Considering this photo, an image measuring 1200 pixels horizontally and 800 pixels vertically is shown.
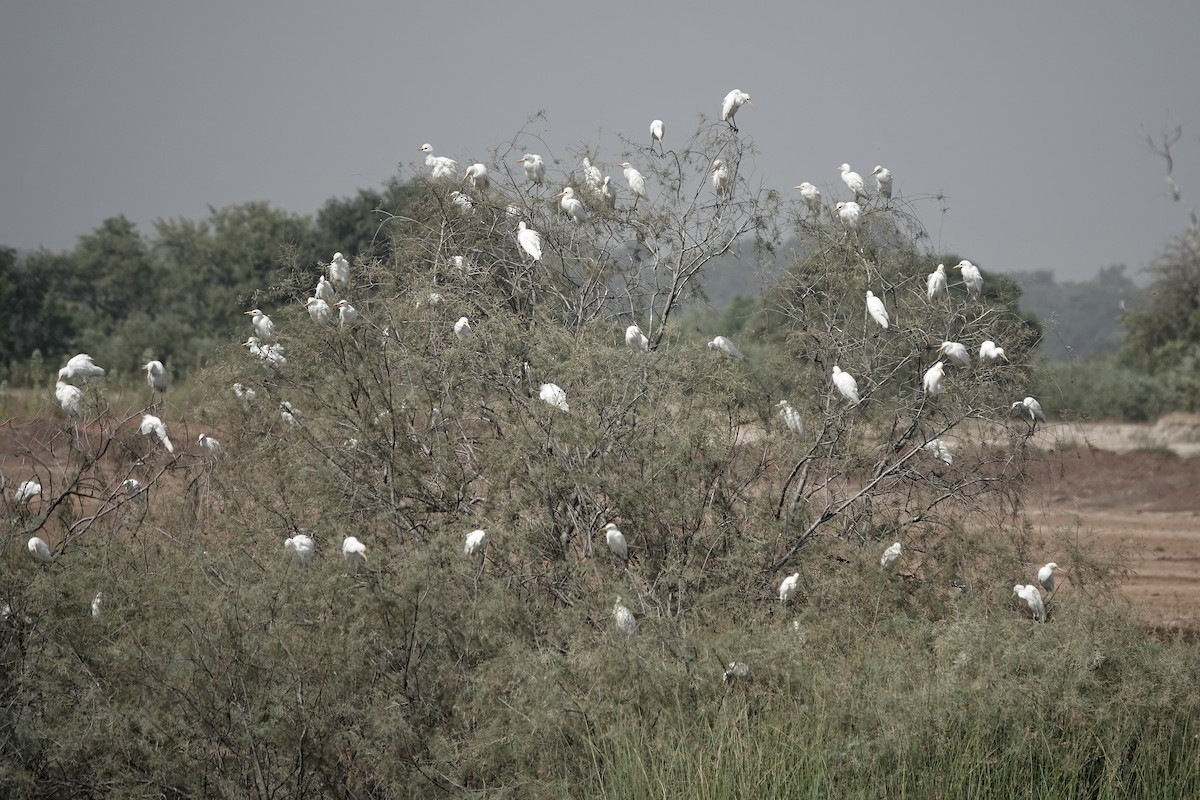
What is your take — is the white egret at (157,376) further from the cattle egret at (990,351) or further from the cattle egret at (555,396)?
the cattle egret at (990,351)

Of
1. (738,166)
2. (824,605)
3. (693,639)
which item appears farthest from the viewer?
(738,166)

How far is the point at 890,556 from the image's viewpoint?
628 centimetres

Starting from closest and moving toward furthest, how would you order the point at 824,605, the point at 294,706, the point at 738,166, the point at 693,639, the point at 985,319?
the point at 294,706 < the point at 693,639 < the point at 824,605 < the point at 985,319 < the point at 738,166

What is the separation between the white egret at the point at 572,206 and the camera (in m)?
7.12

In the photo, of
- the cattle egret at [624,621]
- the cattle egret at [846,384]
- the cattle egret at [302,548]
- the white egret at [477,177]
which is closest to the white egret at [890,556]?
the cattle egret at [846,384]

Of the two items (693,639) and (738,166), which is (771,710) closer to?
(693,639)

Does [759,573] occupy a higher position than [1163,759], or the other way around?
[759,573]

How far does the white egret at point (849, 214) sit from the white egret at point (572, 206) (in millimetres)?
1455

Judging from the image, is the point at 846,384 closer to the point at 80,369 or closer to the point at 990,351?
the point at 990,351

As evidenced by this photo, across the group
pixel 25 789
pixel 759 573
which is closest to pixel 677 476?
pixel 759 573

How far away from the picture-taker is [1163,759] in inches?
205

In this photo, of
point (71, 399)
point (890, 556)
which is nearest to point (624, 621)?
point (890, 556)

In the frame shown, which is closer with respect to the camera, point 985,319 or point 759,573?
point 759,573

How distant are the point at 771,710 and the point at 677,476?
1.53m
